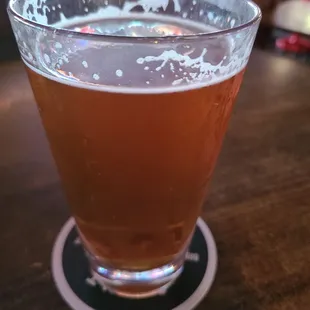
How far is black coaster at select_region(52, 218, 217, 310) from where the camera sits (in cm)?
42

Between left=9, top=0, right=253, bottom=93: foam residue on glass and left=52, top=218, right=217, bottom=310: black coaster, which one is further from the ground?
left=9, top=0, right=253, bottom=93: foam residue on glass

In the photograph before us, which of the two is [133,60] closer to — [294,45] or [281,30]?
[294,45]

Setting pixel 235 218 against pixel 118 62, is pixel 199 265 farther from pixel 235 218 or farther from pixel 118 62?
pixel 118 62

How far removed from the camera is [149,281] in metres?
0.44

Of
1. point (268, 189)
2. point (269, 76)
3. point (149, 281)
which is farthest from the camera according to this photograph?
point (269, 76)

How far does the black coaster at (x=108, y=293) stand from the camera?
1.39ft

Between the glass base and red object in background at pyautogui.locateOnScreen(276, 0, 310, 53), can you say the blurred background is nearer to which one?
red object in background at pyautogui.locateOnScreen(276, 0, 310, 53)

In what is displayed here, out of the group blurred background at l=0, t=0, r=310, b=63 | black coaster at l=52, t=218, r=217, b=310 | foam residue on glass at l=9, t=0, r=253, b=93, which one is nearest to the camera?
foam residue on glass at l=9, t=0, r=253, b=93

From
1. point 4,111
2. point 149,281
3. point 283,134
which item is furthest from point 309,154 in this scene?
point 4,111

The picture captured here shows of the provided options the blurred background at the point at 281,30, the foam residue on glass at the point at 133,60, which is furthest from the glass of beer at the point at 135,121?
the blurred background at the point at 281,30

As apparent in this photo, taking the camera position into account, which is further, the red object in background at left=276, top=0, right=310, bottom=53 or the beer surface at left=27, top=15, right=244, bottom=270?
the red object in background at left=276, top=0, right=310, bottom=53

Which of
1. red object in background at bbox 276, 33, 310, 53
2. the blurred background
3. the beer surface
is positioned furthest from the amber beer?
red object in background at bbox 276, 33, 310, 53

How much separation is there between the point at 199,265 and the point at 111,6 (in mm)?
248

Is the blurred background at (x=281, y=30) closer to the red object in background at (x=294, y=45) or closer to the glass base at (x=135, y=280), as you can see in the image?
the red object in background at (x=294, y=45)
